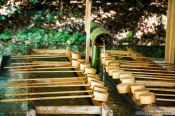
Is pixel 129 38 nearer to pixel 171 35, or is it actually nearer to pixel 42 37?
pixel 42 37

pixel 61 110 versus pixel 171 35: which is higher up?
pixel 171 35

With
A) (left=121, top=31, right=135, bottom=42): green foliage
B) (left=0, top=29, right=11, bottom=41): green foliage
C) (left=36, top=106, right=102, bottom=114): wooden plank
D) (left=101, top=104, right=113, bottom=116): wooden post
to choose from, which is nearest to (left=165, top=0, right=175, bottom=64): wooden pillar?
(left=101, top=104, right=113, bottom=116): wooden post

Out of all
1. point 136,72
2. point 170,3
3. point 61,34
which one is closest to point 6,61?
point 136,72

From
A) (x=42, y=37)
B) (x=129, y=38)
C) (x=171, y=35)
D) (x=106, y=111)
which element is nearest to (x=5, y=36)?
(x=42, y=37)

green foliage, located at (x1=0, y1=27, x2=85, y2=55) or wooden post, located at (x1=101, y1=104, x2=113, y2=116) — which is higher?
green foliage, located at (x1=0, y1=27, x2=85, y2=55)

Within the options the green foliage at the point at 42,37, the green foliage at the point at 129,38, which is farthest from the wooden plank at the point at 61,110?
the green foliage at the point at 129,38

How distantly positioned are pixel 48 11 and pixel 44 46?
2331mm

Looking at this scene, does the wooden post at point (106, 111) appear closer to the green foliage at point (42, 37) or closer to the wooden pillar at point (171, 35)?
the wooden pillar at point (171, 35)

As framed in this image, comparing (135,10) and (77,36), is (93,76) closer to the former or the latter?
(77,36)

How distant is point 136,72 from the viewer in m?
7.16

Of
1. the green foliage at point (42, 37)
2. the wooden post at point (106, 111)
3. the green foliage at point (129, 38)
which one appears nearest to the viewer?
the wooden post at point (106, 111)

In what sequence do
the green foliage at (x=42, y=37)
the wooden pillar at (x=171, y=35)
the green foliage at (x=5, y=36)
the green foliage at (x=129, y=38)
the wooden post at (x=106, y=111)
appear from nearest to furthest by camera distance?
1. the wooden post at (x=106, y=111)
2. the wooden pillar at (x=171, y=35)
3. the green foliage at (x=42, y=37)
4. the green foliage at (x=5, y=36)
5. the green foliage at (x=129, y=38)

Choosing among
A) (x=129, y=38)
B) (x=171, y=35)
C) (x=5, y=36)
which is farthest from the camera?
(x=129, y=38)

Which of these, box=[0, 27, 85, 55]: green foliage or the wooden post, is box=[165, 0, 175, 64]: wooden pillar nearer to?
the wooden post
